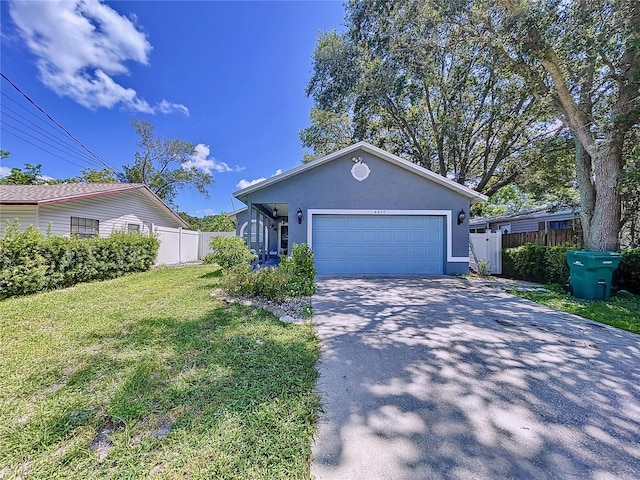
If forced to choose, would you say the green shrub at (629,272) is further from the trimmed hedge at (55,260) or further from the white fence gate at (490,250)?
the trimmed hedge at (55,260)

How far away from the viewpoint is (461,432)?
2.14m

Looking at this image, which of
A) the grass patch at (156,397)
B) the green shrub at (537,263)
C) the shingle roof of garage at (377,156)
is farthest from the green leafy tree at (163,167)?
the green shrub at (537,263)

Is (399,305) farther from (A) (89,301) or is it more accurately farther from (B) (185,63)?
(B) (185,63)

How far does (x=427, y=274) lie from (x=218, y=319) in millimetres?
7708

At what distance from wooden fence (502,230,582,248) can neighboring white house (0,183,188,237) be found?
608 inches

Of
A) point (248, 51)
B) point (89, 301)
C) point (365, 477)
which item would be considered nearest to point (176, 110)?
point (248, 51)

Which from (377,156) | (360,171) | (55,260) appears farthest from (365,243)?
(55,260)

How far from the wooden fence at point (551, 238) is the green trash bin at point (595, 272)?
3484 millimetres

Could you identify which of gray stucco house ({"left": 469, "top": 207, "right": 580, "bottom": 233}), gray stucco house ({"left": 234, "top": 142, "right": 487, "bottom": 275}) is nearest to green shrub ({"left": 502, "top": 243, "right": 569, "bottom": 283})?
gray stucco house ({"left": 234, "top": 142, "right": 487, "bottom": 275})

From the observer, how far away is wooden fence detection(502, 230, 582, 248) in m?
9.52

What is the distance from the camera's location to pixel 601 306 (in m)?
5.88

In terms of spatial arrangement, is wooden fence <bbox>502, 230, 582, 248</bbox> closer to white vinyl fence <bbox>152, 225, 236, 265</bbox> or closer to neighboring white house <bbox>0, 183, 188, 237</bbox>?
white vinyl fence <bbox>152, 225, 236, 265</bbox>

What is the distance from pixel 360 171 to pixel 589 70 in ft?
23.5

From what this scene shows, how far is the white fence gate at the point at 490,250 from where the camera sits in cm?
1108
